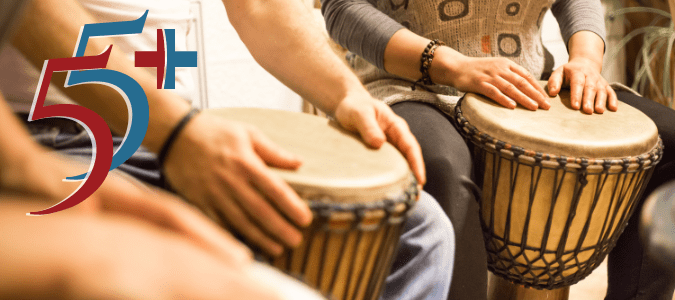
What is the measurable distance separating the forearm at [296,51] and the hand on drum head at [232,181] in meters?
0.32

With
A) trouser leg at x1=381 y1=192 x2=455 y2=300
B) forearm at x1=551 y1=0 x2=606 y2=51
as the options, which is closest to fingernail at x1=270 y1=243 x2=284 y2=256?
trouser leg at x1=381 y1=192 x2=455 y2=300

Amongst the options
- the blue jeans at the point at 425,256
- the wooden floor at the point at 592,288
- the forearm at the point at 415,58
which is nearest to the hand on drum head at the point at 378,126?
the blue jeans at the point at 425,256

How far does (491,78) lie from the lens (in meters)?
0.96

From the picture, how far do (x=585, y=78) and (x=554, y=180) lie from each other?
35 cm

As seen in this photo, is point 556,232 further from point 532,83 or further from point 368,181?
point 368,181

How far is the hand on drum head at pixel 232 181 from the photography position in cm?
41

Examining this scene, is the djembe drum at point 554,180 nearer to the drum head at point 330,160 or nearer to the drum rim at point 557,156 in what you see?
the drum rim at point 557,156

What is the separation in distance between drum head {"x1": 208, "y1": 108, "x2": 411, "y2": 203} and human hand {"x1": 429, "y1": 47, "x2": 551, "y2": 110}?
0.43 m

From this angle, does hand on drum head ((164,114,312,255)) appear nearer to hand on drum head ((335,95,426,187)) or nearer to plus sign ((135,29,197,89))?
plus sign ((135,29,197,89))

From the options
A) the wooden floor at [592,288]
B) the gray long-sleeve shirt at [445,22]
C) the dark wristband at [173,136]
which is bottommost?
the wooden floor at [592,288]

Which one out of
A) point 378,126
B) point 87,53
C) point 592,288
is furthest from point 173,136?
point 592,288

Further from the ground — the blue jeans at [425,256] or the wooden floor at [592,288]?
the blue jeans at [425,256]

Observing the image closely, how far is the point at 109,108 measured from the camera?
444 mm

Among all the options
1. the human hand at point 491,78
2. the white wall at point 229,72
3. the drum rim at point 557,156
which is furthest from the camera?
the white wall at point 229,72
